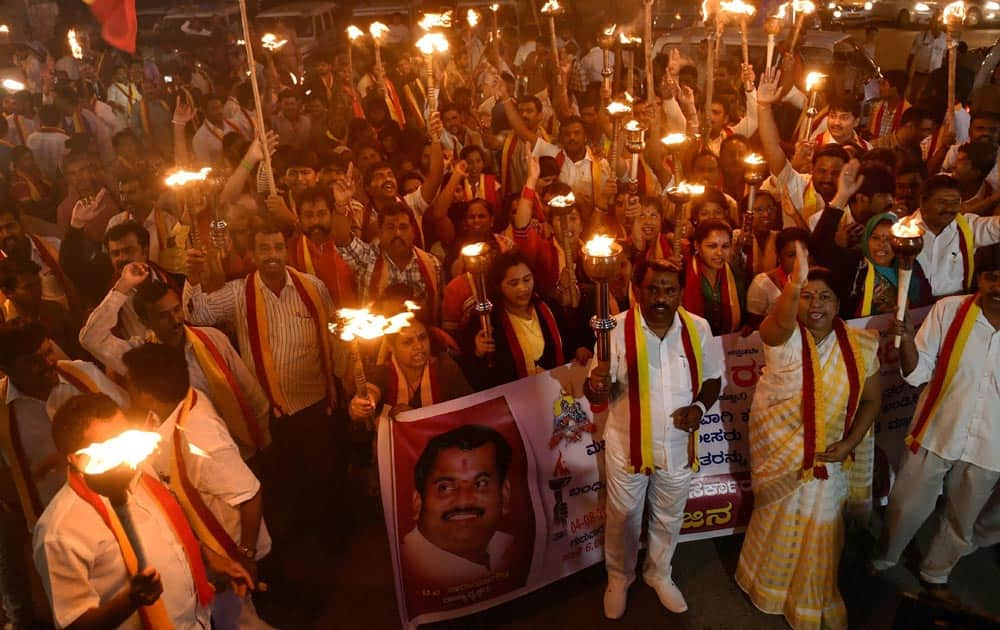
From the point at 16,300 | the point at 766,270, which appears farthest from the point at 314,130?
the point at 766,270

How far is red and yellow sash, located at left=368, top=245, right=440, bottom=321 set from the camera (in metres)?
5.81

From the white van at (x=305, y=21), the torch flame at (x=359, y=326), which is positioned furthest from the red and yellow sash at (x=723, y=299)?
the white van at (x=305, y=21)

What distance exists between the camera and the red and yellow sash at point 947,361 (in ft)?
13.3

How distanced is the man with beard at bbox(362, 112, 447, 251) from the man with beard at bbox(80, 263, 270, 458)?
2232 mm

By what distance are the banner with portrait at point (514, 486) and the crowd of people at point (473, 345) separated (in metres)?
0.27

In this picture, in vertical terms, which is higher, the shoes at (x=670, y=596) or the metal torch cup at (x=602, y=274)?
the metal torch cup at (x=602, y=274)

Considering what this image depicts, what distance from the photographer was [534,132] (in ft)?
29.0

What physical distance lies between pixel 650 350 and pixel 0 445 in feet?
11.5

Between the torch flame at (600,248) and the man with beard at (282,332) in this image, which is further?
the man with beard at (282,332)

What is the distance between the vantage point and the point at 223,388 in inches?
178

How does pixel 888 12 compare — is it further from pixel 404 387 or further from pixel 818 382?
pixel 404 387

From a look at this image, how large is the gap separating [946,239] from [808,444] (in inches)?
87.1

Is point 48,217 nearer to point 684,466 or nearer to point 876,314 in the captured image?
point 684,466

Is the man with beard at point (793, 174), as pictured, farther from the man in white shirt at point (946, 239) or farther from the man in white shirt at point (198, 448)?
the man in white shirt at point (198, 448)
